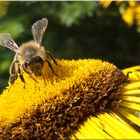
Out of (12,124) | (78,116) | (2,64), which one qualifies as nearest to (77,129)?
(78,116)

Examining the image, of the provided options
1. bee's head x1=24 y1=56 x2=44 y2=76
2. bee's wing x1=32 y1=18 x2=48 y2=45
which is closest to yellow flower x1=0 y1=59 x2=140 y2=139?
bee's head x1=24 y1=56 x2=44 y2=76

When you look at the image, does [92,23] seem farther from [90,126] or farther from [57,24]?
[90,126]

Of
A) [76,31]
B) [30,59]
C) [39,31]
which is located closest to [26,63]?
[30,59]

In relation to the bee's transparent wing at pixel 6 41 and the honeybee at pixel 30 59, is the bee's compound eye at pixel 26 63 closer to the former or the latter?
the honeybee at pixel 30 59

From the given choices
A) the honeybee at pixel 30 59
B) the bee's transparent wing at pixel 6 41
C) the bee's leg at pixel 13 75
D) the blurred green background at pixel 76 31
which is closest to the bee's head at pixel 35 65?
the honeybee at pixel 30 59

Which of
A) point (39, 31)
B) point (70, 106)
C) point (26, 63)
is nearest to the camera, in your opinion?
point (70, 106)

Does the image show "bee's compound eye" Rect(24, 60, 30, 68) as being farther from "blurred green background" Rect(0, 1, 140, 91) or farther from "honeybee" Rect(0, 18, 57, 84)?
"blurred green background" Rect(0, 1, 140, 91)

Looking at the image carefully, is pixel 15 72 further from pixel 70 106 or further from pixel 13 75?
pixel 70 106
